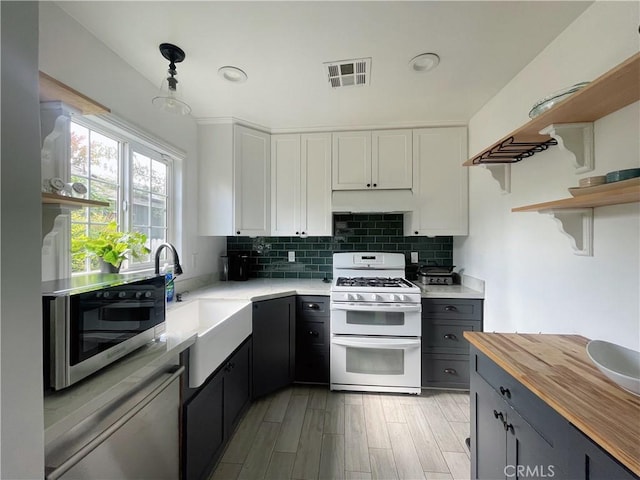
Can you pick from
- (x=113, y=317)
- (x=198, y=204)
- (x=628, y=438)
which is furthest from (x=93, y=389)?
(x=198, y=204)

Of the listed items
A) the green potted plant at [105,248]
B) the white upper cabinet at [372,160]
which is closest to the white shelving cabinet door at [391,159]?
the white upper cabinet at [372,160]

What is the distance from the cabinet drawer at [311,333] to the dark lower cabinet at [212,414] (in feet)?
1.88

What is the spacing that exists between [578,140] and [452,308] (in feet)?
4.87

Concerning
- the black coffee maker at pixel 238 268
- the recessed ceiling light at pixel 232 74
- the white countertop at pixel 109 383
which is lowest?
the white countertop at pixel 109 383

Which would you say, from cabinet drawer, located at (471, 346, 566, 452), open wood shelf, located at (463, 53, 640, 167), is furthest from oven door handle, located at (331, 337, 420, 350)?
open wood shelf, located at (463, 53, 640, 167)

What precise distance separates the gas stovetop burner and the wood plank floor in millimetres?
949

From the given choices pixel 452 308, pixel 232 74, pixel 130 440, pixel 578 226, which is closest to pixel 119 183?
pixel 232 74

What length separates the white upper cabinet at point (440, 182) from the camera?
2432 millimetres

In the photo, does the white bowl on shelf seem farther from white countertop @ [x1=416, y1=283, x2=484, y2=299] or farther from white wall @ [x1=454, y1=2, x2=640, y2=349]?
white countertop @ [x1=416, y1=283, x2=484, y2=299]

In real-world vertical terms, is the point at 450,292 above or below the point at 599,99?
below

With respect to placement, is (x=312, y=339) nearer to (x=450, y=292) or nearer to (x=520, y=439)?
(x=450, y=292)

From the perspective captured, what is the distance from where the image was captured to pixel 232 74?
172 centimetres

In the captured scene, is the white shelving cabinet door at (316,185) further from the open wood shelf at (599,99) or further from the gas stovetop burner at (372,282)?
the open wood shelf at (599,99)

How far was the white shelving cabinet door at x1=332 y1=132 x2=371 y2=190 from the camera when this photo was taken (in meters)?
2.52
